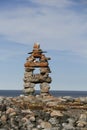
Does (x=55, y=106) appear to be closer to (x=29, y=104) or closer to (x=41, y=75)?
(x=29, y=104)

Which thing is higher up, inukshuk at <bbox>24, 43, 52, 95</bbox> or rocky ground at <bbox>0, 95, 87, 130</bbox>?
inukshuk at <bbox>24, 43, 52, 95</bbox>

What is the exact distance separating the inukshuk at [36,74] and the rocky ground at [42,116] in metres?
7.84

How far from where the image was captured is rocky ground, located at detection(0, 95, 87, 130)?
125 feet

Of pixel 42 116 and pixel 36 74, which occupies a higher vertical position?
pixel 36 74

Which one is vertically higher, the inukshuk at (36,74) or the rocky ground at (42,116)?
the inukshuk at (36,74)

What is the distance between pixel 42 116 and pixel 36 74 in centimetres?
1586

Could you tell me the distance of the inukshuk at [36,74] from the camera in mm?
55594

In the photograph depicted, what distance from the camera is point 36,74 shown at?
56.2 m

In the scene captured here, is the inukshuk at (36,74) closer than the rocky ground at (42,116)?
No

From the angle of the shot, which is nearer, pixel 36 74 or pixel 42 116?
pixel 42 116

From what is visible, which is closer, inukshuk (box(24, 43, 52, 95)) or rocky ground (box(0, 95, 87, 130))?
rocky ground (box(0, 95, 87, 130))

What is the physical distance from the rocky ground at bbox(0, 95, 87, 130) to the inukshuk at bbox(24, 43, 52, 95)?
25.7 feet

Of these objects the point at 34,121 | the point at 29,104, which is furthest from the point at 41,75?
the point at 34,121

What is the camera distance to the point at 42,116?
133 feet
